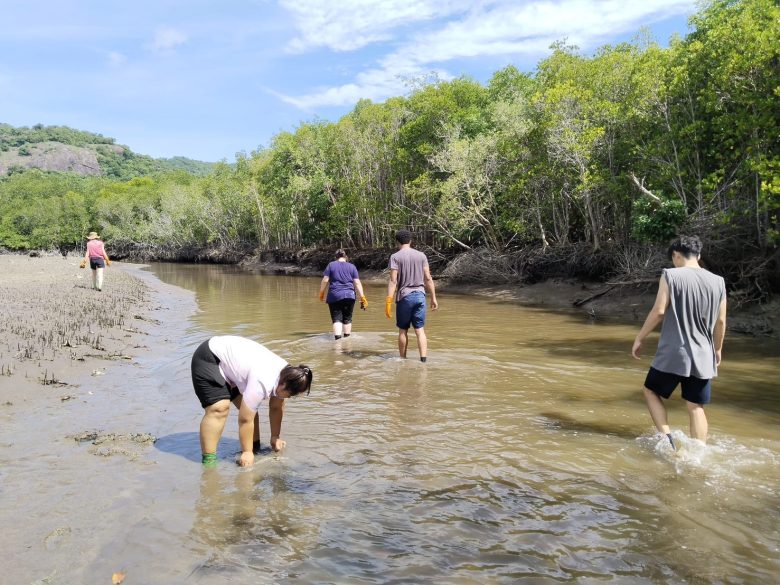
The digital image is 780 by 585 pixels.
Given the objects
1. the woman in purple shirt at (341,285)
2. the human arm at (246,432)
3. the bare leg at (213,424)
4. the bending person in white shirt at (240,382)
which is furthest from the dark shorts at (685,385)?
the woman in purple shirt at (341,285)

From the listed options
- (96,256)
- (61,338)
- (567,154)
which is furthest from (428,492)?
(567,154)

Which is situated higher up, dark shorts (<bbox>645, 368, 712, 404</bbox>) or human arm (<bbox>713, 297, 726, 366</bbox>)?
human arm (<bbox>713, 297, 726, 366</bbox>)

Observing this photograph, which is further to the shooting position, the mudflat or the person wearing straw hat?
the person wearing straw hat

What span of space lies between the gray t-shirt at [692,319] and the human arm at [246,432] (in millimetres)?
3554

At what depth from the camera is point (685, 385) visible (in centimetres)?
482

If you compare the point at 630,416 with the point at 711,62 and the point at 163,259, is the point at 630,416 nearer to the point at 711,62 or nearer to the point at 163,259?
the point at 711,62

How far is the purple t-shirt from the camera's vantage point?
1034 centimetres

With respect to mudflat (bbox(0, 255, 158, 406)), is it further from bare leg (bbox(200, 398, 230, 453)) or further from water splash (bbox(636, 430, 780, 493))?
water splash (bbox(636, 430, 780, 493))

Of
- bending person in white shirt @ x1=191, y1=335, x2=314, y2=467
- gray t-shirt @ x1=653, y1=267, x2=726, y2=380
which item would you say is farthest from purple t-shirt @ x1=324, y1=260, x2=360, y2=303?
gray t-shirt @ x1=653, y1=267, x2=726, y2=380

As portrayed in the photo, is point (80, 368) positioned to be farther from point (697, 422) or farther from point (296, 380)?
point (697, 422)

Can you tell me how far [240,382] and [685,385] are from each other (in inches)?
151

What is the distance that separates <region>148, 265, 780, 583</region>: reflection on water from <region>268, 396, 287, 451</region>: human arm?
12cm

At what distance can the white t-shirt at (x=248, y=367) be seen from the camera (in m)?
4.55

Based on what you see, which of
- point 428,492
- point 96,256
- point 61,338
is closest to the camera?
point 428,492
